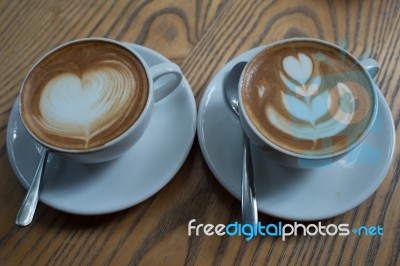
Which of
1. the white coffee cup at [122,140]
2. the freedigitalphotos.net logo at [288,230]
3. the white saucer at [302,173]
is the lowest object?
the freedigitalphotos.net logo at [288,230]

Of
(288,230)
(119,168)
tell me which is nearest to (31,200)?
(119,168)

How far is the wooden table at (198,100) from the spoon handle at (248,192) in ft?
0.19

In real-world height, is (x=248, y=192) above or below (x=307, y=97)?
below

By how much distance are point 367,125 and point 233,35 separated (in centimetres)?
36

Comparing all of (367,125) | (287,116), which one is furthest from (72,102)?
(367,125)

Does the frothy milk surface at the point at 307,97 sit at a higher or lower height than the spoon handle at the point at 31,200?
higher

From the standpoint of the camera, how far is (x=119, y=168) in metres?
0.69

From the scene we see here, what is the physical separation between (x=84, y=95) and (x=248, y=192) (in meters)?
0.32

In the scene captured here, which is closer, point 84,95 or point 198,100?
point 84,95

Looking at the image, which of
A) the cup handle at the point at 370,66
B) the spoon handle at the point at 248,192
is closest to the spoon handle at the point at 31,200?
the spoon handle at the point at 248,192

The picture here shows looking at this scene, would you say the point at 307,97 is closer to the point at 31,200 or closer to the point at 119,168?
the point at 119,168

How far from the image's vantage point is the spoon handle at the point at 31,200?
62 centimetres

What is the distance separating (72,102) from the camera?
0.66 m

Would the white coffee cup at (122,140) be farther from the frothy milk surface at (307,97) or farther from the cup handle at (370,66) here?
the cup handle at (370,66)
